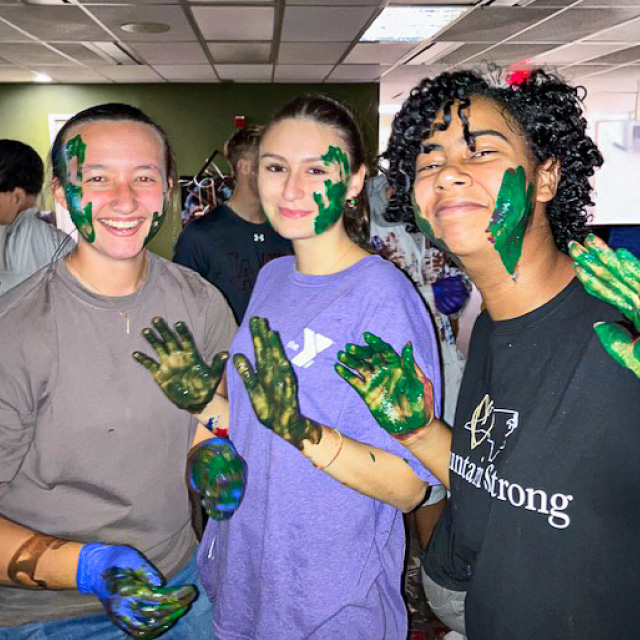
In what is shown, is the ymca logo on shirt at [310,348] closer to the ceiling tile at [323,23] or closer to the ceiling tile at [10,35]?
the ceiling tile at [323,23]

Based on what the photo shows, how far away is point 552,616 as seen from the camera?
0.98 meters

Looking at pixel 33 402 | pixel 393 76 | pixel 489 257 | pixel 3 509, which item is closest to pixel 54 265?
pixel 33 402

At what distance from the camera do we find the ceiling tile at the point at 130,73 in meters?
7.23

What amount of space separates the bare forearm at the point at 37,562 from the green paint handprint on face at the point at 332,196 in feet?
2.77

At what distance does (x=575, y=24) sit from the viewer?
5535mm

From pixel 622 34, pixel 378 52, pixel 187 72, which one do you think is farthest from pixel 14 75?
pixel 622 34

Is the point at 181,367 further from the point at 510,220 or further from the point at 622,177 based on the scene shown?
the point at 622,177

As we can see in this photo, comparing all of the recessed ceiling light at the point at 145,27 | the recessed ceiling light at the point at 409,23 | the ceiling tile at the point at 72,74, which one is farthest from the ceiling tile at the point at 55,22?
the recessed ceiling light at the point at 409,23

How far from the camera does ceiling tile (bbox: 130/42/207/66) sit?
19.9 ft

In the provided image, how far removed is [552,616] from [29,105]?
372 inches

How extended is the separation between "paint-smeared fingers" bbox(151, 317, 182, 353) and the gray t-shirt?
0.03 meters

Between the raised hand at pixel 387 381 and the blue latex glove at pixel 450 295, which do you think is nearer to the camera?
the raised hand at pixel 387 381

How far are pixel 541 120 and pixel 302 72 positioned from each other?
6988 mm

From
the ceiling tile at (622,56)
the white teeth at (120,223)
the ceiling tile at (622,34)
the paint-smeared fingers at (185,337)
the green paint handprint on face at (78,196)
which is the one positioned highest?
the ceiling tile at (622,56)
